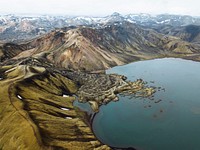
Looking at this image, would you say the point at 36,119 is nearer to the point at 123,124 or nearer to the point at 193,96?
the point at 123,124

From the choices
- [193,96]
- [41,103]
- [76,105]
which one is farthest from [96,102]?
[193,96]

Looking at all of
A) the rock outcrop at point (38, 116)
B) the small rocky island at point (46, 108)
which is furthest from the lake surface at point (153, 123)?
the rock outcrop at point (38, 116)

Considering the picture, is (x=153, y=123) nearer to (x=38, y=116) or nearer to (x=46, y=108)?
(x=46, y=108)

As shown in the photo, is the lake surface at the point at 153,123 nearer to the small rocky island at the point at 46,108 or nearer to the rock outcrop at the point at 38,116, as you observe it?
the small rocky island at the point at 46,108

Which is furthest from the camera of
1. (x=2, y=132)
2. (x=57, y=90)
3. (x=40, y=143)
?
(x=57, y=90)

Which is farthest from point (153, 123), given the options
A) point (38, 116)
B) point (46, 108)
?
point (38, 116)

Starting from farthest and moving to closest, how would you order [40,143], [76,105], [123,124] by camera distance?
[76,105]
[123,124]
[40,143]

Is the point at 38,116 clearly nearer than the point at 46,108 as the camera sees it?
Yes

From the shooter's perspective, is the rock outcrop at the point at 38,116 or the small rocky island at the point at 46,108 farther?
the small rocky island at the point at 46,108

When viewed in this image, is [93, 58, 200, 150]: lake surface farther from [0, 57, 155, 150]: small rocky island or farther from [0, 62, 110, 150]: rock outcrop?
[0, 62, 110, 150]: rock outcrop
